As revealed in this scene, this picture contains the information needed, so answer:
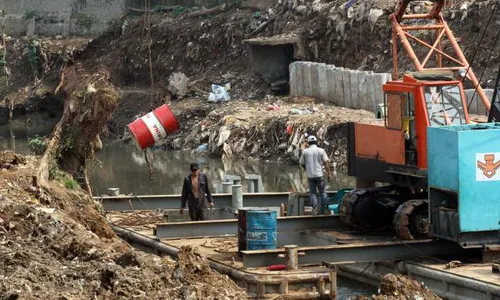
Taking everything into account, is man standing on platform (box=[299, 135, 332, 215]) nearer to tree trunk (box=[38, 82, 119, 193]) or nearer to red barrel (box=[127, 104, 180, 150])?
tree trunk (box=[38, 82, 119, 193])

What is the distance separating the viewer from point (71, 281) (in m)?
16.1

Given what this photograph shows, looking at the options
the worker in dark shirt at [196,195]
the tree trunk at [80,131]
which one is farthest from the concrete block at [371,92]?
the worker in dark shirt at [196,195]

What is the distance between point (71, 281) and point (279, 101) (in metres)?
28.6

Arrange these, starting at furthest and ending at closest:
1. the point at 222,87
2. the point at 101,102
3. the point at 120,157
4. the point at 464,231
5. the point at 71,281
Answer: the point at 222,87
the point at 120,157
the point at 101,102
the point at 464,231
the point at 71,281

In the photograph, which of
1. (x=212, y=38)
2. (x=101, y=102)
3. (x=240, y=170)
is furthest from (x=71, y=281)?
(x=212, y=38)

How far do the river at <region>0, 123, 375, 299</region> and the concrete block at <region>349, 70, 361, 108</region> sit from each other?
130 inches

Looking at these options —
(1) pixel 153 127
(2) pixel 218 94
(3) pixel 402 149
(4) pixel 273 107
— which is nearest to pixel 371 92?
(4) pixel 273 107

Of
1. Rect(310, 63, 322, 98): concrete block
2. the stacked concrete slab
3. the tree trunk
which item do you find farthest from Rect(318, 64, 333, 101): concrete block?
the tree trunk

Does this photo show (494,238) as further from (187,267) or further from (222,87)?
(222,87)

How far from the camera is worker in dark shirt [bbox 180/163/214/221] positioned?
77.0 feet

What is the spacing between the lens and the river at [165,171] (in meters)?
35.0

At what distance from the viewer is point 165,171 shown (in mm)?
39375

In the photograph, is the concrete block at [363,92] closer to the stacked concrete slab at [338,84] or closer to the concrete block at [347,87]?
the stacked concrete slab at [338,84]

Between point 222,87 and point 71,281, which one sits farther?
point 222,87
